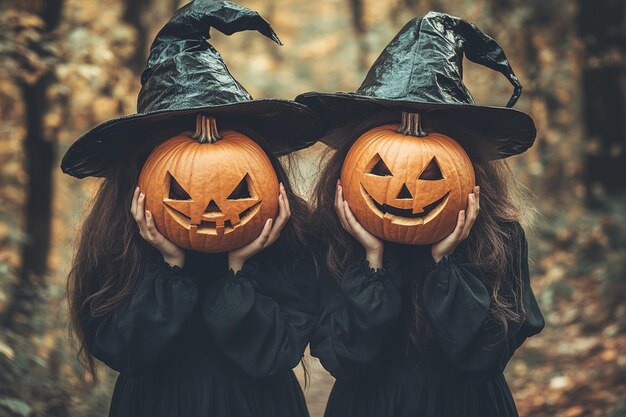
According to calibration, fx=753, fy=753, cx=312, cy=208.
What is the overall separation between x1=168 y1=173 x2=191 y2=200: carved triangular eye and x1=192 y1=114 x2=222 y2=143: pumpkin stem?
0.23 meters

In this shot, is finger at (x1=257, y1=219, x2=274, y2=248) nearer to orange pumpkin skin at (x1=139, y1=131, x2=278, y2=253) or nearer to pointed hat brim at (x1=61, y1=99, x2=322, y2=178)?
orange pumpkin skin at (x1=139, y1=131, x2=278, y2=253)

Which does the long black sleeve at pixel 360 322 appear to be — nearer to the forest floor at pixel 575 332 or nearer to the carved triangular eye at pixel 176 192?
the carved triangular eye at pixel 176 192

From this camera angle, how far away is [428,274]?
3512 millimetres

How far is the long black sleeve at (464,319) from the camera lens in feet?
11.1

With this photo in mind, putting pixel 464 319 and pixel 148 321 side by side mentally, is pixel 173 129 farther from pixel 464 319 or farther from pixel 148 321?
pixel 464 319

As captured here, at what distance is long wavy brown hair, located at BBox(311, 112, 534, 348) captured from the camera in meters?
3.55

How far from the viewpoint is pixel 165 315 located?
11.2ft

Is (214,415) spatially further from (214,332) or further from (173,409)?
(214,332)

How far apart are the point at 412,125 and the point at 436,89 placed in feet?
0.74

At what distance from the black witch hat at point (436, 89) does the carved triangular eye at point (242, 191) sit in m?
0.52

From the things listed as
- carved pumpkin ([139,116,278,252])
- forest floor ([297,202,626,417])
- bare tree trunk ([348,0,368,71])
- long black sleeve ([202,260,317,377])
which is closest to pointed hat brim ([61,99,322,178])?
carved pumpkin ([139,116,278,252])

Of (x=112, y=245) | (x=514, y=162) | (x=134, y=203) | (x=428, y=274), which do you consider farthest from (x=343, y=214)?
(x=514, y=162)

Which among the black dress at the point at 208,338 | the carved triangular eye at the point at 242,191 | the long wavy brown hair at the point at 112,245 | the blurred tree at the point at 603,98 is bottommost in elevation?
the black dress at the point at 208,338

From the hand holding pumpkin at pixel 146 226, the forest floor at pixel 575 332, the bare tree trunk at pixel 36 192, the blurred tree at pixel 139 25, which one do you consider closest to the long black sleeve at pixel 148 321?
the hand holding pumpkin at pixel 146 226
